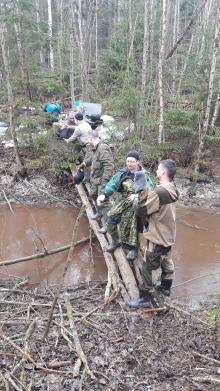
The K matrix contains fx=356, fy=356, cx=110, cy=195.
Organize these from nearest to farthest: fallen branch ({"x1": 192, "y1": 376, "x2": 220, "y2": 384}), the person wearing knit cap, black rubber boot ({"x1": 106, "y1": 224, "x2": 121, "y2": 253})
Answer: fallen branch ({"x1": 192, "y1": 376, "x2": 220, "y2": 384}) → the person wearing knit cap → black rubber boot ({"x1": 106, "y1": 224, "x2": 121, "y2": 253})

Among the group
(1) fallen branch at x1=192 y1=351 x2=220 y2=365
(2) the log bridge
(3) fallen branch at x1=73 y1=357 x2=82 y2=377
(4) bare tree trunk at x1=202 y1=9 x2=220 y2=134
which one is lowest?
(2) the log bridge

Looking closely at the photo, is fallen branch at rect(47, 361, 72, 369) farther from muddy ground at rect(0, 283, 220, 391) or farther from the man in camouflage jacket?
the man in camouflage jacket

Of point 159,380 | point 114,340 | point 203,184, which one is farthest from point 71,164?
point 159,380

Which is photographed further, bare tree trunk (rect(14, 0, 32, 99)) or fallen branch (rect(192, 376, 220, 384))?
bare tree trunk (rect(14, 0, 32, 99))

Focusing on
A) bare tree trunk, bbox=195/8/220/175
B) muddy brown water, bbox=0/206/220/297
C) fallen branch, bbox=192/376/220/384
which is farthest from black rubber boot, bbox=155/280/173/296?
bare tree trunk, bbox=195/8/220/175

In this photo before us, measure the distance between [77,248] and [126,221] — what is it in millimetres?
2460

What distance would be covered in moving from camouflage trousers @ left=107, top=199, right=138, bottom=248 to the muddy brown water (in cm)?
125

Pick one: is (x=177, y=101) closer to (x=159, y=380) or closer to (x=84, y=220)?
(x=84, y=220)

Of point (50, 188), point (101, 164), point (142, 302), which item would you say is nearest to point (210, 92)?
point (101, 164)

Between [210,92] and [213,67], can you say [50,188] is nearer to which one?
[210,92]

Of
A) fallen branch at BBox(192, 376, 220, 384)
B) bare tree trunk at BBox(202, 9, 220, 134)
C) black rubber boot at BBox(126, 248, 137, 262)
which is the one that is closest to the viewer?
fallen branch at BBox(192, 376, 220, 384)

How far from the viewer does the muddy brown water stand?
7.12m

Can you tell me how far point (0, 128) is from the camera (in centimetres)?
1305

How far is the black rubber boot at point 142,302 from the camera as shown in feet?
17.2
